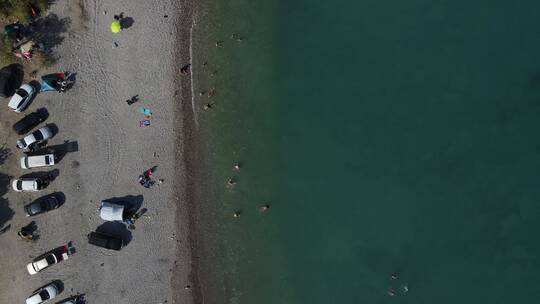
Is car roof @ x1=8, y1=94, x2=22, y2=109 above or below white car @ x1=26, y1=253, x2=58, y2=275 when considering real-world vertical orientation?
above

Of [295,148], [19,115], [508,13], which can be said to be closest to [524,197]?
[508,13]

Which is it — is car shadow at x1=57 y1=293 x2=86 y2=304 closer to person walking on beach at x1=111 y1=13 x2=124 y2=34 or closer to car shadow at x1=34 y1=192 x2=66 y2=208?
car shadow at x1=34 y1=192 x2=66 y2=208

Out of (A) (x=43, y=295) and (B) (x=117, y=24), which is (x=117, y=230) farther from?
(B) (x=117, y=24)

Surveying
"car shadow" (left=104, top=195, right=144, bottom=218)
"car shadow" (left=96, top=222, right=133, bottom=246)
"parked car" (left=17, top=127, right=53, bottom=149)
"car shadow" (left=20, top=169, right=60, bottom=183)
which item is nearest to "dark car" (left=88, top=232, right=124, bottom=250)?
"car shadow" (left=96, top=222, right=133, bottom=246)

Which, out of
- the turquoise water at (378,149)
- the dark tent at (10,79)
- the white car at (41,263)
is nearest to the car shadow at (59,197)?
the white car at (41,263)

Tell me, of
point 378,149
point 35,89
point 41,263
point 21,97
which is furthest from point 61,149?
point 378,149

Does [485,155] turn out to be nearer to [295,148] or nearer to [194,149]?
[295,148]
